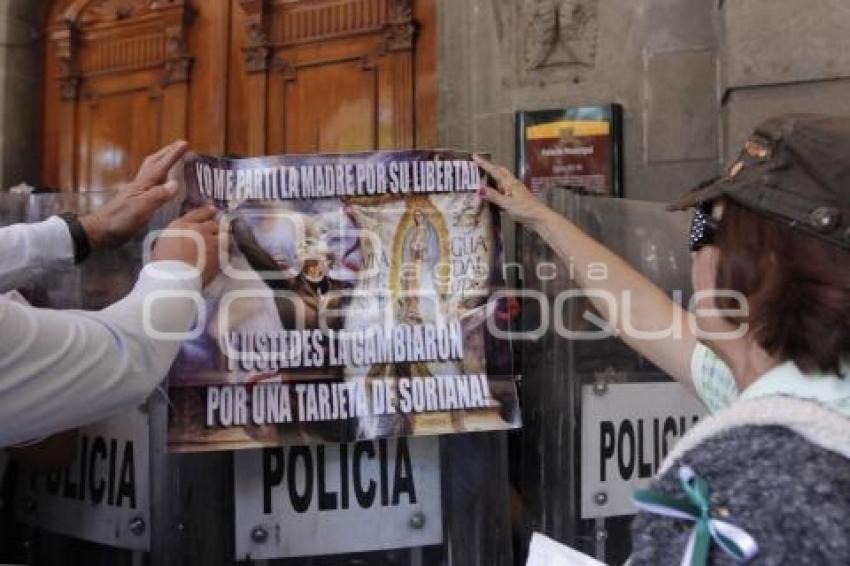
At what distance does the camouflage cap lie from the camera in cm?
92

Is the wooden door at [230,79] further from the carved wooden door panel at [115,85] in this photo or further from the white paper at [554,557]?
the white paper at [554,557]

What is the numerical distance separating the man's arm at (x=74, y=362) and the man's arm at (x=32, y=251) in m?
0.39

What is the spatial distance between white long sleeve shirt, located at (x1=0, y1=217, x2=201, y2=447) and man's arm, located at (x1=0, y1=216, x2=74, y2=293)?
1.07 feet

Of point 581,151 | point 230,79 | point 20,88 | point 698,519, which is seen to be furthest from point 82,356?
point 20,88

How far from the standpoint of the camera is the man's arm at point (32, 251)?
1.71 meters

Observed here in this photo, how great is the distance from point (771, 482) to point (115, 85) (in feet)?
14.9

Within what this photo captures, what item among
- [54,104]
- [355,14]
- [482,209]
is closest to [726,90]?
[482,209]

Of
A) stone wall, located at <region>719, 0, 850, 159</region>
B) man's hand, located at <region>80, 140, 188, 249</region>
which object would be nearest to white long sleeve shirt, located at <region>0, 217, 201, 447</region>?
man's hand, located at <region>80, 140, 188, 249</region>

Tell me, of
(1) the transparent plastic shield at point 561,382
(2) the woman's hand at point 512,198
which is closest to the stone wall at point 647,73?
(1) the transparent plastic shield at point 561,382

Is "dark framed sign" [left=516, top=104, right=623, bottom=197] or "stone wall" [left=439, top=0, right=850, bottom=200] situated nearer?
"stone wall" [left=439, top=0, right=850, bottom=200]

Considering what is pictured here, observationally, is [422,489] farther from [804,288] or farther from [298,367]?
[804,288]

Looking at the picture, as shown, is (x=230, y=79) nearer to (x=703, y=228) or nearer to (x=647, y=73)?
(x=647, y=73)

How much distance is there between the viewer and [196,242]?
1.80 metres

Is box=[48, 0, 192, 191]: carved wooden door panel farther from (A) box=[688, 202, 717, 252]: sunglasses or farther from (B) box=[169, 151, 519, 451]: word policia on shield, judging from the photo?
(A) box=[688, 202, 717, 252]: sunglasses
